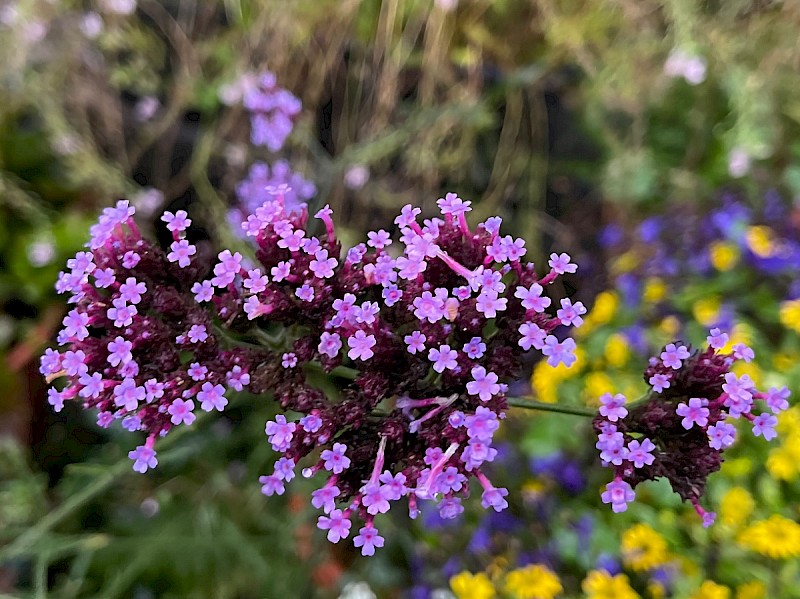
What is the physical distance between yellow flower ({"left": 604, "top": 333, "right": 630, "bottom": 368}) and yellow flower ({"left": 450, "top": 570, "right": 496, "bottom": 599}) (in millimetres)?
446

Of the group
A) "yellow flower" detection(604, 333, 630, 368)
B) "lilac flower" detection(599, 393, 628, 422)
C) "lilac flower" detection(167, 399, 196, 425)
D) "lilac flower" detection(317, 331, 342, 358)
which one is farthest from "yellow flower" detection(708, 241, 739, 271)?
"lilac flower" detection(167, 399, 196, 425)

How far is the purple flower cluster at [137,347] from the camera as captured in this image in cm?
60

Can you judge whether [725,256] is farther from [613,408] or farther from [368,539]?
[368,539]

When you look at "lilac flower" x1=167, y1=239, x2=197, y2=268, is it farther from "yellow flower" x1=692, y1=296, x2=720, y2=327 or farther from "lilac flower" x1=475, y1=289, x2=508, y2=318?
"yellow flower" x1=692, y1=296, x2=720, y2=327

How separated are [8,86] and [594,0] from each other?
1.29 m

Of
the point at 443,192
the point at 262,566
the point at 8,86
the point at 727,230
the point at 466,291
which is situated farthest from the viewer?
the point at 443,192

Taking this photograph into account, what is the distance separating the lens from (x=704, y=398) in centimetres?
61

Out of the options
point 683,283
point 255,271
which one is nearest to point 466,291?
point 255,271

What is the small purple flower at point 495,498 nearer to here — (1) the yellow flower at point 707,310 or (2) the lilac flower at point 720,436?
(2) the lilac flower at point 720,436

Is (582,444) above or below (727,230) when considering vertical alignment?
below

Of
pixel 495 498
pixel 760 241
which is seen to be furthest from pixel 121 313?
pixel 760 241

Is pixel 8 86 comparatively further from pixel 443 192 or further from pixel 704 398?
pixel 704 398

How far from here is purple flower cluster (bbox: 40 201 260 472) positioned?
0.60 meters

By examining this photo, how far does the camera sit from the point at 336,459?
58cm
